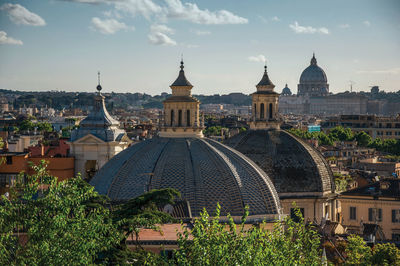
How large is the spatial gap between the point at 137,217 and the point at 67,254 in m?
3.84

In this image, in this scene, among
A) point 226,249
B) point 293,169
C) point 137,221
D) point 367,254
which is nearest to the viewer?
point 226,249

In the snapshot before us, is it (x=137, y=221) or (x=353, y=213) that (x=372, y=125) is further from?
(x=137, y=221)

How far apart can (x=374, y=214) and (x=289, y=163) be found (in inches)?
260

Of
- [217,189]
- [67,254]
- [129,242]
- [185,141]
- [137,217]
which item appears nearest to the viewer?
[67,254]

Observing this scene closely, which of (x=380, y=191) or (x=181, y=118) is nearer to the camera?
(x=181, y=118)

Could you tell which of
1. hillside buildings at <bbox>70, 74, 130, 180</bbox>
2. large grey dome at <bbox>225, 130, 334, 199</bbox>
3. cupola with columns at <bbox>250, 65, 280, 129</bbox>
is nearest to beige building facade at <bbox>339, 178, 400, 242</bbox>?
large grey dome at <bbox>225, 130, 334, 199</bbox>

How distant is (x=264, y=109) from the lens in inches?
1838

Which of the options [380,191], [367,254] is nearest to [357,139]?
[380,191]

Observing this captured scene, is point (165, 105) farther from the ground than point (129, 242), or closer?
farther from the ground

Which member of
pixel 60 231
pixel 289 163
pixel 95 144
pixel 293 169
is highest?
pixel 60 231

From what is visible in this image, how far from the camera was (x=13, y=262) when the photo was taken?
59.3 ft

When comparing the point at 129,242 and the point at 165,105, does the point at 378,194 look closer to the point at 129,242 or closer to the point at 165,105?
the point at 165,105

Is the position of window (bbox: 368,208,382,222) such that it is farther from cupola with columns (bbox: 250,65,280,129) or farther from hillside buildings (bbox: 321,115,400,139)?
hillside buildings (bbox: 321,115,400,139)

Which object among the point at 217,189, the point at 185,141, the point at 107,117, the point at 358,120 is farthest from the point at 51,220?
the point at 358,120
